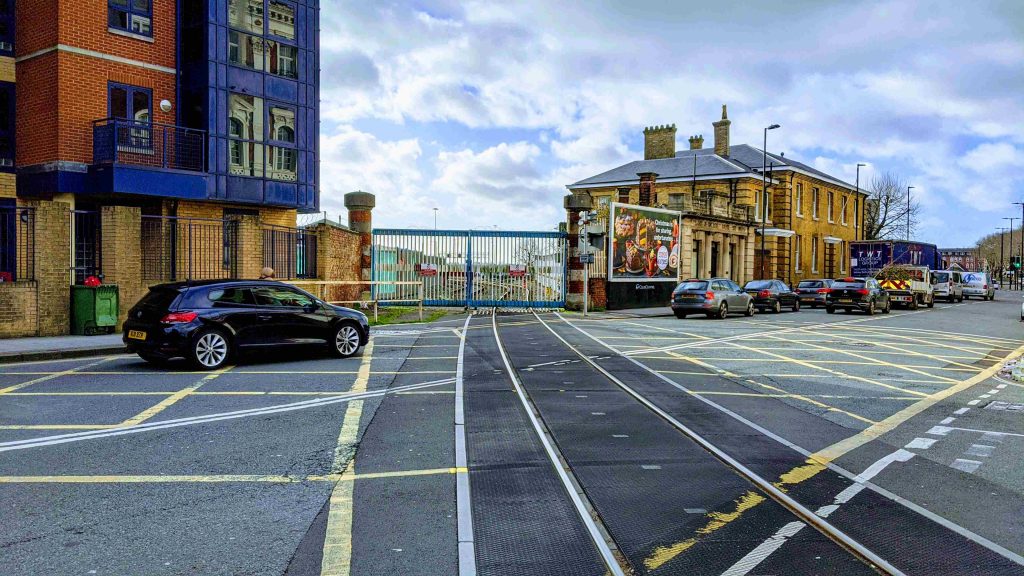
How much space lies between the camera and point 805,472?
20.5 ft

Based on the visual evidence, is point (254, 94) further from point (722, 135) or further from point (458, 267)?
point (722, 135)

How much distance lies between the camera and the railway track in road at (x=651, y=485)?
4391mm

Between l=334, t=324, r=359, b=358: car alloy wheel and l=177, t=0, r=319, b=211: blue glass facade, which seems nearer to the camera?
l=334, t=324, r=359, b=358: car alloy wheel

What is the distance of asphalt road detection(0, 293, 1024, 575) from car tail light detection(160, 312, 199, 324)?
0.78m

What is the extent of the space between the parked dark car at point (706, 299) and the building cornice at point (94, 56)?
58.4 ft

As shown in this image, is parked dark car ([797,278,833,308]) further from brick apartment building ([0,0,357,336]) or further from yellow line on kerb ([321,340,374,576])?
yellow line on kerb ([321,340,374,576])

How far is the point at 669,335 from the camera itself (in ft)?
63.1

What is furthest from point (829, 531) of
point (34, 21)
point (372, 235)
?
point (372, 235)

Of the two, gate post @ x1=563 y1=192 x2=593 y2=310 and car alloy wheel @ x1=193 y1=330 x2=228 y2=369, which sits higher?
gate post @ x1=563 y1=192 x2=593 y2=310

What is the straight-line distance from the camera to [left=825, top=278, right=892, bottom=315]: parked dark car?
31.0m

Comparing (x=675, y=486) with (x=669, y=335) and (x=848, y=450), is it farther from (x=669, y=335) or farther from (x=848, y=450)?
(x=669, y=335)

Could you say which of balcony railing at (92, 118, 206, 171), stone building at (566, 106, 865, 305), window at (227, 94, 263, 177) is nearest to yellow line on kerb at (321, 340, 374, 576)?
balcony railing at (92, 118, 206, 171)

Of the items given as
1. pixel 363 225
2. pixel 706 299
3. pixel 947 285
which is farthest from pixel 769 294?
pixel 947 285

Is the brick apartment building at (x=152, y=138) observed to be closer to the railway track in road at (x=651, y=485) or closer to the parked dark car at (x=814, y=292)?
the railway track in road at (x=651, y=485)
